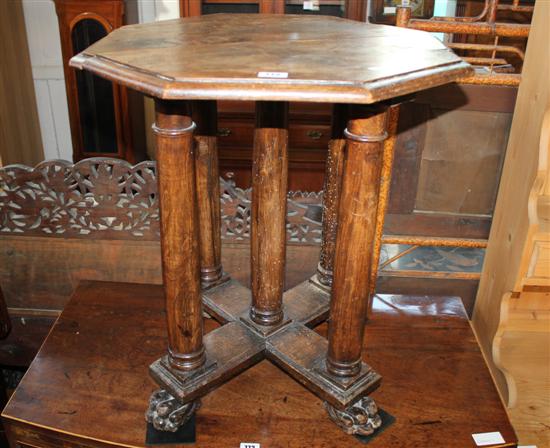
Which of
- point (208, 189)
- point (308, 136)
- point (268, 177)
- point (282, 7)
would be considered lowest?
point (308, 136)

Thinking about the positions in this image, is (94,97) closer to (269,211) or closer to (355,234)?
(269,211)

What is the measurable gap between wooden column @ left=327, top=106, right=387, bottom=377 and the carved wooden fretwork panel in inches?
23.4

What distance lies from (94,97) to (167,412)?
2.23 meters

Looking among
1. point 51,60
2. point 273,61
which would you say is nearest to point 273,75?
point 273,61

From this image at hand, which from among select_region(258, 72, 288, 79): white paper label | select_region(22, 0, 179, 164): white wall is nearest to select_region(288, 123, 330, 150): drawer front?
select_region(22, 0, 179, 164): white wall

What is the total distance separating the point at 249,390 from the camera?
1.54 metres

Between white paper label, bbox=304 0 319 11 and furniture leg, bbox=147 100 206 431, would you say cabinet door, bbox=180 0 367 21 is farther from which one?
furniture leg, bbox=147 100 206 431

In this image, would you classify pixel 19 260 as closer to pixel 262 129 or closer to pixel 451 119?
pixel 262 129

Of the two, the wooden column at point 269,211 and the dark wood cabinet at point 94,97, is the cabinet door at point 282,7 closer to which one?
the dark wood cabinet at point 94,97

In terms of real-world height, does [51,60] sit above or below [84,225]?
above

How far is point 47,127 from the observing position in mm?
3846

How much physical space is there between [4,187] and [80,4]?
4.73 ft

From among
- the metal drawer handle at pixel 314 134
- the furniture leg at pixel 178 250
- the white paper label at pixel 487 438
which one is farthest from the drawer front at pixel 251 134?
the white paper label at pixel 487 438

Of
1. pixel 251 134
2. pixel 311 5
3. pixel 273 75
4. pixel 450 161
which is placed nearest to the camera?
pixel 273 75
